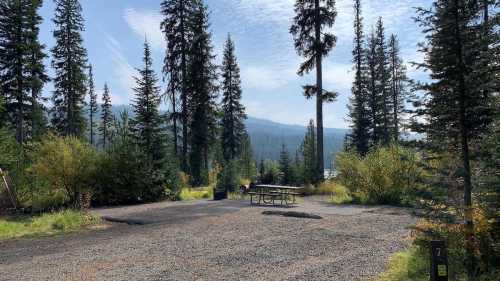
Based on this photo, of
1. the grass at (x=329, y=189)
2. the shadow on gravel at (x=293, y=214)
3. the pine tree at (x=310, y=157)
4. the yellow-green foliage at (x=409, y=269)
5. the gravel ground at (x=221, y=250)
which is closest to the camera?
the yellow-green foliage at (x=409, y=269)

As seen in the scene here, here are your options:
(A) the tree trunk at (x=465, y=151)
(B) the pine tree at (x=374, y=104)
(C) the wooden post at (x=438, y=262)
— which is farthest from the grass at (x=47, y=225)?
(B) the pine tree at (x=374, y=104)

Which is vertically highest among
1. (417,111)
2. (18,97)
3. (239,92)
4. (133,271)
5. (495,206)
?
(239,92)

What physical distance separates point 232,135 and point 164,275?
37.0m

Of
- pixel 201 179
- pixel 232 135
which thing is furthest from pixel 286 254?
pixel 232 135

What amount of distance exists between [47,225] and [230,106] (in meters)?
32.6

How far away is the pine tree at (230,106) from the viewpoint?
1673 inches

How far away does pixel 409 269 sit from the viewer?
5.18 m

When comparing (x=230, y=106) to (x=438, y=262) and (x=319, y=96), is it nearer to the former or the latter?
(x=319, y=96)

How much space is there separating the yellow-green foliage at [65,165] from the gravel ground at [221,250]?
4593mm

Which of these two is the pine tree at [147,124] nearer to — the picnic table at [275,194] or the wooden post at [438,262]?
the picnic table at [275,194]

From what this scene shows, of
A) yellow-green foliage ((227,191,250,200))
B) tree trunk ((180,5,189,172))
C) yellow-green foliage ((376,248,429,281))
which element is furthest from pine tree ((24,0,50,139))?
yellow-green foliage ((376,248,429,281))

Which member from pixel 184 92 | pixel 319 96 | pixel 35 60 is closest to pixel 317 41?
pixel 319 96

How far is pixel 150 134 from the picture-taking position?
18.1 metres

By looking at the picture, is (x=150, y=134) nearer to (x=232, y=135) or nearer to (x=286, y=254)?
(x=286, y=254)
